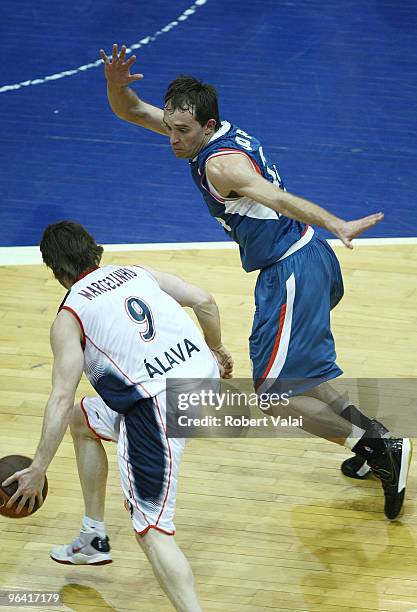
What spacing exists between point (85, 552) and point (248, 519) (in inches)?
32.6

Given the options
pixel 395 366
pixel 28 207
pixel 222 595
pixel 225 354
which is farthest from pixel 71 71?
pixel 222 595

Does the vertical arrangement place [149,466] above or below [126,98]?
below

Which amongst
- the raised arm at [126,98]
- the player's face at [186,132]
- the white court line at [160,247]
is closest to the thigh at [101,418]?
the player's face at [186,132]

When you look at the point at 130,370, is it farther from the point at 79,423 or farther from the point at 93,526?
the point at 93,526

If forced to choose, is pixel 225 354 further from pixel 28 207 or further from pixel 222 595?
pixel 28 207

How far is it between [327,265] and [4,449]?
1910 mm

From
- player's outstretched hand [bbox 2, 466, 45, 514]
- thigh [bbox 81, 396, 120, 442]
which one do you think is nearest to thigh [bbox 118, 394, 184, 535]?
thigh [bbox 81, 396, 120, 442]

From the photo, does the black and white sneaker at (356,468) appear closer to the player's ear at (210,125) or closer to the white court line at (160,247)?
the player's ear at (210,125)

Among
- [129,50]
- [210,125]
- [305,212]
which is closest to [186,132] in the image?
[210,125]

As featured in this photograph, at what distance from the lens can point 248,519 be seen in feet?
18.0

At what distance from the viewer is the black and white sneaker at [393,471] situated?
5336 millimetres

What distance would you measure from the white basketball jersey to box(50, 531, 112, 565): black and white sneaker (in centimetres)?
76

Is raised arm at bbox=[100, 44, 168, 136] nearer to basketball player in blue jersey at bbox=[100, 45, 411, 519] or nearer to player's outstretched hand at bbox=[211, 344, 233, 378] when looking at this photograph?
basketball player in blue jersey at bbox=[100, 45, 411, 519]

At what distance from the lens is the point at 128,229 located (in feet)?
26.1
